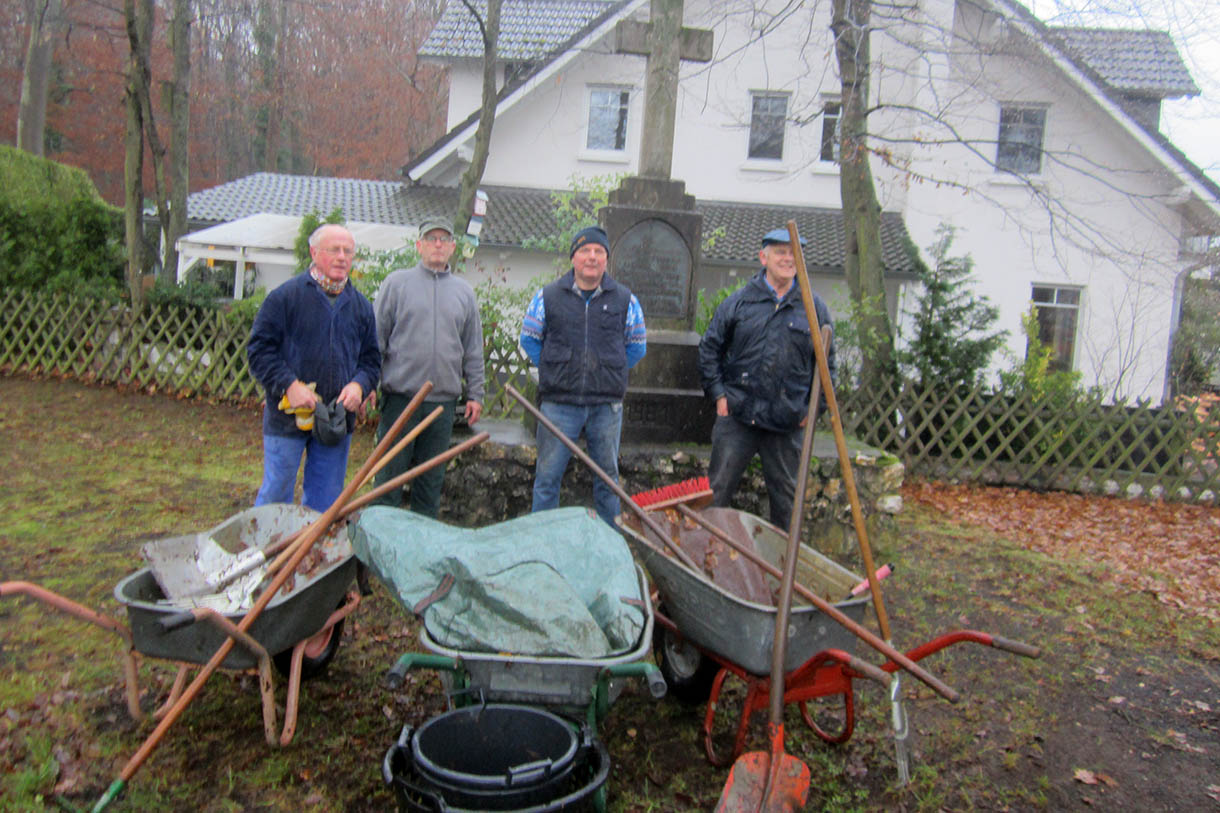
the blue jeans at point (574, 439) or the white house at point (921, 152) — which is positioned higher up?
the white house at point (921, 152)

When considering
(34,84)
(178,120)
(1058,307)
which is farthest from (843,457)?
(34,84)

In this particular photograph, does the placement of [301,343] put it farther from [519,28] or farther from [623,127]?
[519,28]

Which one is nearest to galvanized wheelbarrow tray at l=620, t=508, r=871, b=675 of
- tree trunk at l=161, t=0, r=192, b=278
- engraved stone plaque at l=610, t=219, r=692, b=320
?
engraved stone plaque at l=610, t=219, r=692, b=320

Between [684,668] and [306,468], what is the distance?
185 centimetres

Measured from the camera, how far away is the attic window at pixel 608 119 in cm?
1611

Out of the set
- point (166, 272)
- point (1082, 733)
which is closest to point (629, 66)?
point (166, 272)

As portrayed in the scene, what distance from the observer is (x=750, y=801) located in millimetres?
2441

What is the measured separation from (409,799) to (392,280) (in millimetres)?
2866

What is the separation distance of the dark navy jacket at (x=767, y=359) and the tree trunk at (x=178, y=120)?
962 centimetres

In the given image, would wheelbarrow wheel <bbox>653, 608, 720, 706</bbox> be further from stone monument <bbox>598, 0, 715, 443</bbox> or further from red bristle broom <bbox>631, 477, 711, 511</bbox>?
stone monument <bbox>598, 0, 715, 443</bbox>

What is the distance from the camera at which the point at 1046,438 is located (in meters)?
8.73

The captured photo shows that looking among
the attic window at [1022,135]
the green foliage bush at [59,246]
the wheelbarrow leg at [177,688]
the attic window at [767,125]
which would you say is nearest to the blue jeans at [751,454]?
the wheelbarrow leg at [177,688]

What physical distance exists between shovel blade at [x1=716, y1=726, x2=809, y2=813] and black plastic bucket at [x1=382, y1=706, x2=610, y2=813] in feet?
1.29

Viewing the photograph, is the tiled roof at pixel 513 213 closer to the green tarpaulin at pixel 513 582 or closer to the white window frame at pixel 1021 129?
the white window frame at pixel 1021 129
